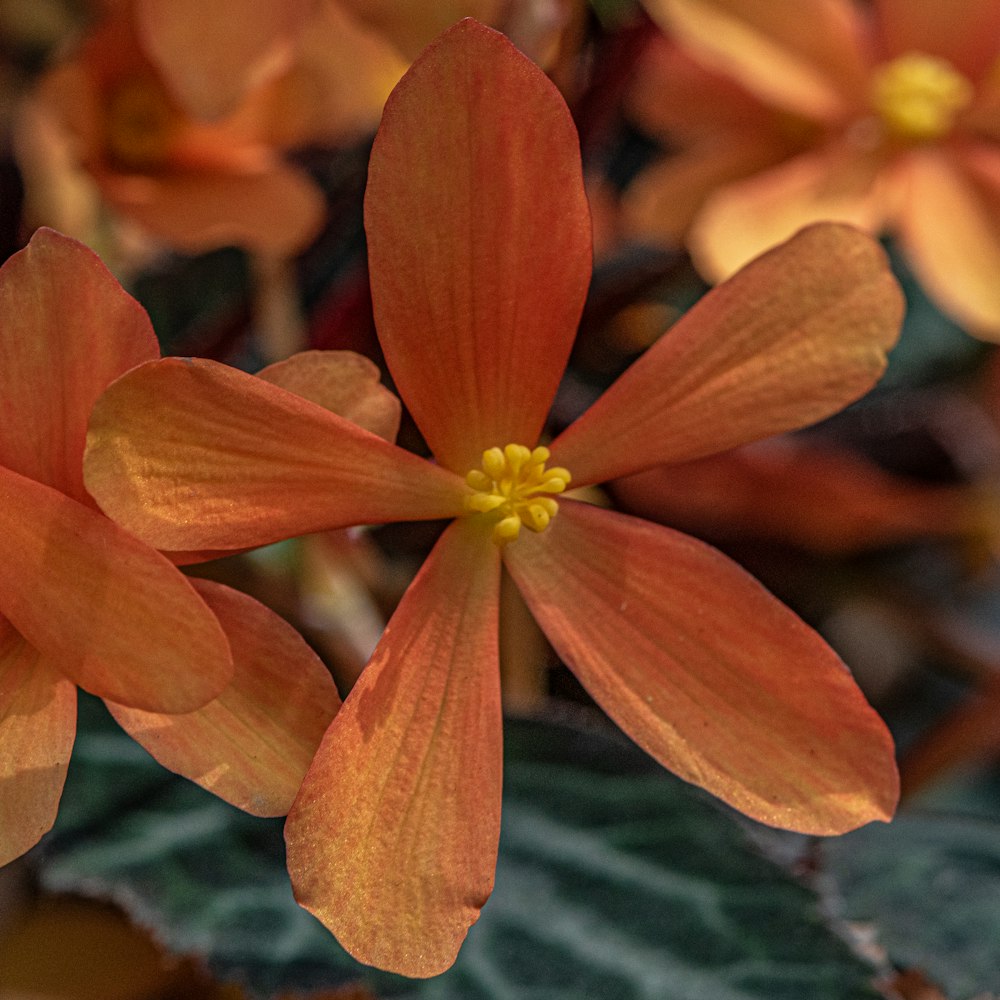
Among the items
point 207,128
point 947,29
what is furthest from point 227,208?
point 947,29

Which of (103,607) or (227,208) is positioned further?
(227,208)

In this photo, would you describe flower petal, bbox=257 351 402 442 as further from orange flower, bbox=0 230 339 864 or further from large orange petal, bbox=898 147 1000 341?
large orange petal, bbox=898 147 1000 341

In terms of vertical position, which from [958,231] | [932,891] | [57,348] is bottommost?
[932,891]

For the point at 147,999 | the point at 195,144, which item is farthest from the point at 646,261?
the point at 147,999

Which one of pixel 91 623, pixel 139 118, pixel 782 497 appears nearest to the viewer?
pixel 91 623

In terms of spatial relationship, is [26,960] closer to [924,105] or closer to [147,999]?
[147,999]

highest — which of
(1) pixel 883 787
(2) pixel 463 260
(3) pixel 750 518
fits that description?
(2) pixel 463 260

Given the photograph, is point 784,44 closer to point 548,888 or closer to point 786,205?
point 786,205
